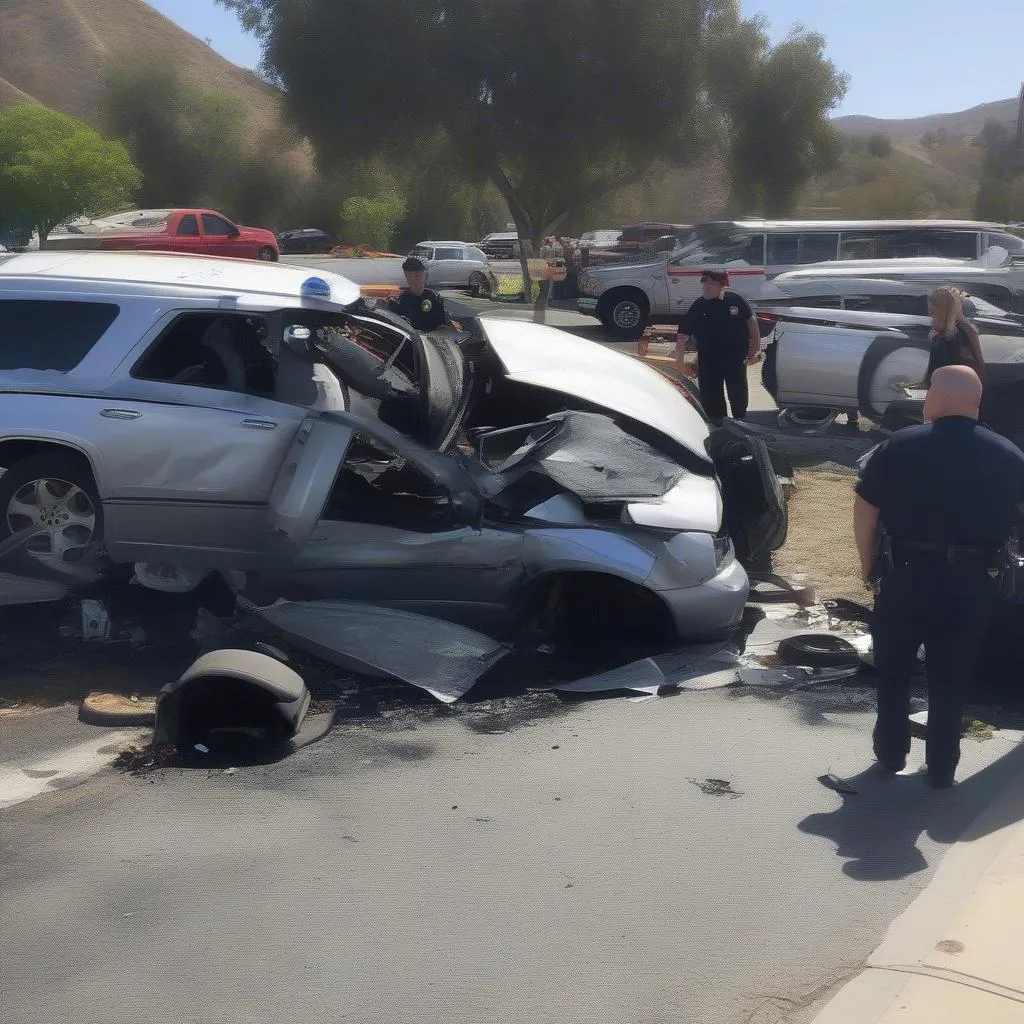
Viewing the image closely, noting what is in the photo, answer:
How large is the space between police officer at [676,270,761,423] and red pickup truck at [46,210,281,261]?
1819cm

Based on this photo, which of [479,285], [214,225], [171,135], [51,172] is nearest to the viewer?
[214,225]

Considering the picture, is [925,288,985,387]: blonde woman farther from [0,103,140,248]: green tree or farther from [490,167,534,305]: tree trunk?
[0,103,140,248]: green tree

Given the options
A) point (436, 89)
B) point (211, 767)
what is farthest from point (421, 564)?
point (436, 89)

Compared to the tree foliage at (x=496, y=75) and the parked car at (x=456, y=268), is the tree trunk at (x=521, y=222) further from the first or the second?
the parked car at (x=456, y=268)

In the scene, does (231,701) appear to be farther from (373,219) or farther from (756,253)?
(373,219)

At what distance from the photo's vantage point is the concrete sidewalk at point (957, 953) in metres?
3.12

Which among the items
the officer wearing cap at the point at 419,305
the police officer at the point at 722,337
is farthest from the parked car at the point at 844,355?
the officer wearing cap at the point at 419,305

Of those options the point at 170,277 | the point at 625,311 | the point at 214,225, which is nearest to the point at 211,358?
the point at 170,277

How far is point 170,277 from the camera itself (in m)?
6.61

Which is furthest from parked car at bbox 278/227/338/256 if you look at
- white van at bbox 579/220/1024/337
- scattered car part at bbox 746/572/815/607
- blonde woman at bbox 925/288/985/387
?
scattered car part at bbox 746/572/815/607

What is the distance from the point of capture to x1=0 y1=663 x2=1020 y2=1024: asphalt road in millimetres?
3291

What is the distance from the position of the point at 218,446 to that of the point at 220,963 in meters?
3.20

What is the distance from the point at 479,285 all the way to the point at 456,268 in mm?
943

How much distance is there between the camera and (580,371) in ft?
23.5
